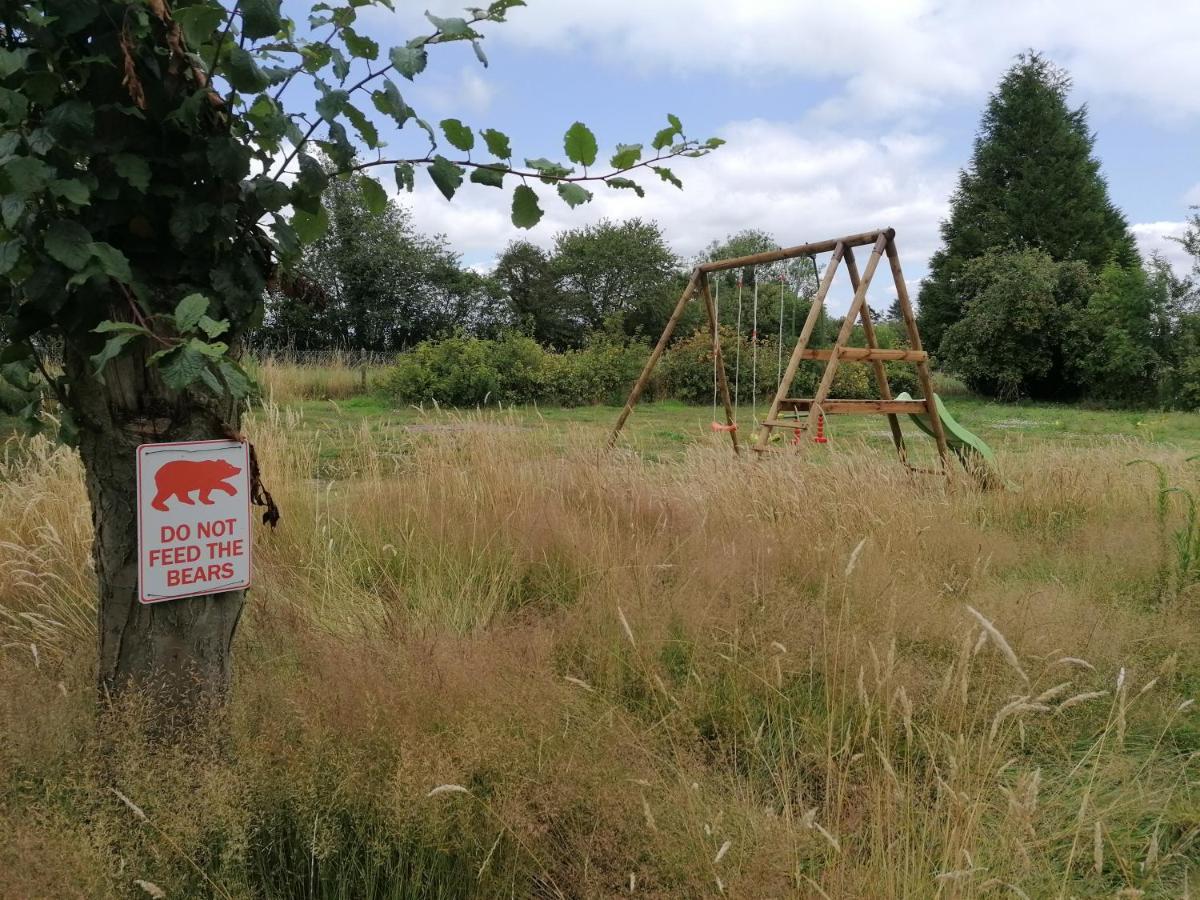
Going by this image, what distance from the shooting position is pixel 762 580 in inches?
101

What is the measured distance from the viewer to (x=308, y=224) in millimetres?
1688

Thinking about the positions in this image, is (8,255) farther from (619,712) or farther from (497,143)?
(619,712)

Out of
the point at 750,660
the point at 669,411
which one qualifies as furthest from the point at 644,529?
the point at 669,411

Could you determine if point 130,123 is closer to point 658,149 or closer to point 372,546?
point 658,149

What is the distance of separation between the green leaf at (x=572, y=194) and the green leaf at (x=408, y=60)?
300mm

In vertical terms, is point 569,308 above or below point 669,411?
above

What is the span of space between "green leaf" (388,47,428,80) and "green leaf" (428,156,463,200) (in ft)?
0.66

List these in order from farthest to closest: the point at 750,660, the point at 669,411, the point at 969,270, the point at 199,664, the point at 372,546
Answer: the point at 969,270, the point at 669,411, the point at 372,546, the point at 750,660, the point at 199,664

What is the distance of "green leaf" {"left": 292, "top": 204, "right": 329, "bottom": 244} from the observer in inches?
65.6

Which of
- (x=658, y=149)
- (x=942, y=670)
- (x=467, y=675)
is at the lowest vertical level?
(x=942, y=670)

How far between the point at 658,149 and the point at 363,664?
124cm

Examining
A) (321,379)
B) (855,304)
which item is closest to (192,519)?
(855,304)

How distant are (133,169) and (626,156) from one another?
80cm

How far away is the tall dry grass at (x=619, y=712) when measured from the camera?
1.41m
